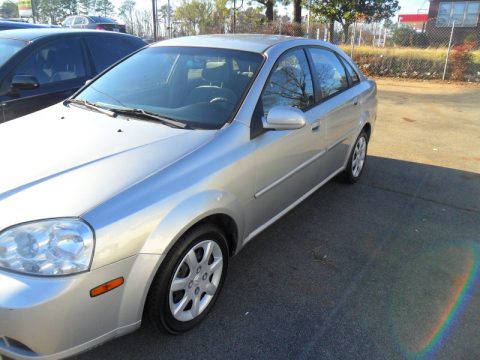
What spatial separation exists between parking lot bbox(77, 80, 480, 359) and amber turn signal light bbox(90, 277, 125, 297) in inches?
23.8

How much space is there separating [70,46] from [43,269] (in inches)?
157

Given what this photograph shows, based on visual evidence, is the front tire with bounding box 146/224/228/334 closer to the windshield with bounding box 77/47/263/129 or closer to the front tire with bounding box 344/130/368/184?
the windshield with bounding box 77/47/263/129

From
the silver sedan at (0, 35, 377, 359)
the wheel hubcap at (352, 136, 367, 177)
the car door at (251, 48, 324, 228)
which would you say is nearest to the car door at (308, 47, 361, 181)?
the silver sedan at (0, 35, 377, 359)

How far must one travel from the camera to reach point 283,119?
9.05ft

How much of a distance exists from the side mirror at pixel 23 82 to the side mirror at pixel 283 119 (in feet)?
9.41

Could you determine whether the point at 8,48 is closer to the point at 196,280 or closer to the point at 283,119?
the point at 283,119

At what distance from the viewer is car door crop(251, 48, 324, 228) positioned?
9.62 feet

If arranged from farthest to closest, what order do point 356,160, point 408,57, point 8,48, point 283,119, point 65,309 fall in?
1. point 408,57
2. point 356,160
3. point 8,48
4. point 283,119
5. point 65,309

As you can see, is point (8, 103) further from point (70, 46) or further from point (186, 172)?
point (186, 172)

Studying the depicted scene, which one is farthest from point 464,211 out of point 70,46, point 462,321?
point 70,46

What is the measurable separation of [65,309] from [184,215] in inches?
27.9

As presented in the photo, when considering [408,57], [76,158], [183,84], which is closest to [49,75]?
[183,84]

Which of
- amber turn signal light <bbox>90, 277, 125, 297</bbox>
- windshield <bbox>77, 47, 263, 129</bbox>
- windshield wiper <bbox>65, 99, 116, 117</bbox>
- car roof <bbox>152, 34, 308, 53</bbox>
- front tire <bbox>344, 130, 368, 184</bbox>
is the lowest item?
front tire <bbox>344, 130, 368, 184</bbox>

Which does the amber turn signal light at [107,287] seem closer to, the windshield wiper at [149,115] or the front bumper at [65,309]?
the front bumper at [65,309]
